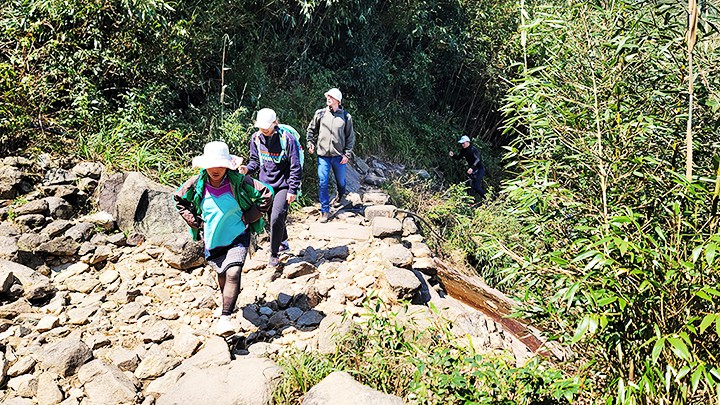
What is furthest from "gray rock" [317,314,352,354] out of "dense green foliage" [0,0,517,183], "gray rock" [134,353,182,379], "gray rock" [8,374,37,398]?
"dense green foliage" [0,0,517,183]

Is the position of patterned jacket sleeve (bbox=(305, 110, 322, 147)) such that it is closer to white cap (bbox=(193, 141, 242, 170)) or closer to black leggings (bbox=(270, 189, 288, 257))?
black leggings (bbox=(270, 189, 288, 257))

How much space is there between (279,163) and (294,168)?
0.58ft

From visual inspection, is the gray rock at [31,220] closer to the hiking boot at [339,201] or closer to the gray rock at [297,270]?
the gray rock at [297,270]

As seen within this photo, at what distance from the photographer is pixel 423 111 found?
1402 cm

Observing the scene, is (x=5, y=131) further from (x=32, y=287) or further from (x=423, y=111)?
(x=423, y=111)

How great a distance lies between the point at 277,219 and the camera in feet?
17.1

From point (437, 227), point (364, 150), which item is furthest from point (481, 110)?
point (437, 227)

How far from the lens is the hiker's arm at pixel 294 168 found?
5254mm

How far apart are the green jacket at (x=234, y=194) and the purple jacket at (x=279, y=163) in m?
1.13

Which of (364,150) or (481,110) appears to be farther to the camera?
(481,110)

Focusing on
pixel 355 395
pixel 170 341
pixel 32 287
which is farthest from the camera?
pixel 32 287

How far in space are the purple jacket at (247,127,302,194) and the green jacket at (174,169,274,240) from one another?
1129mm

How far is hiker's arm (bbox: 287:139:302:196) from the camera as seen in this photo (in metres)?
5.25

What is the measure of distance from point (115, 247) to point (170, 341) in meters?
1.76
